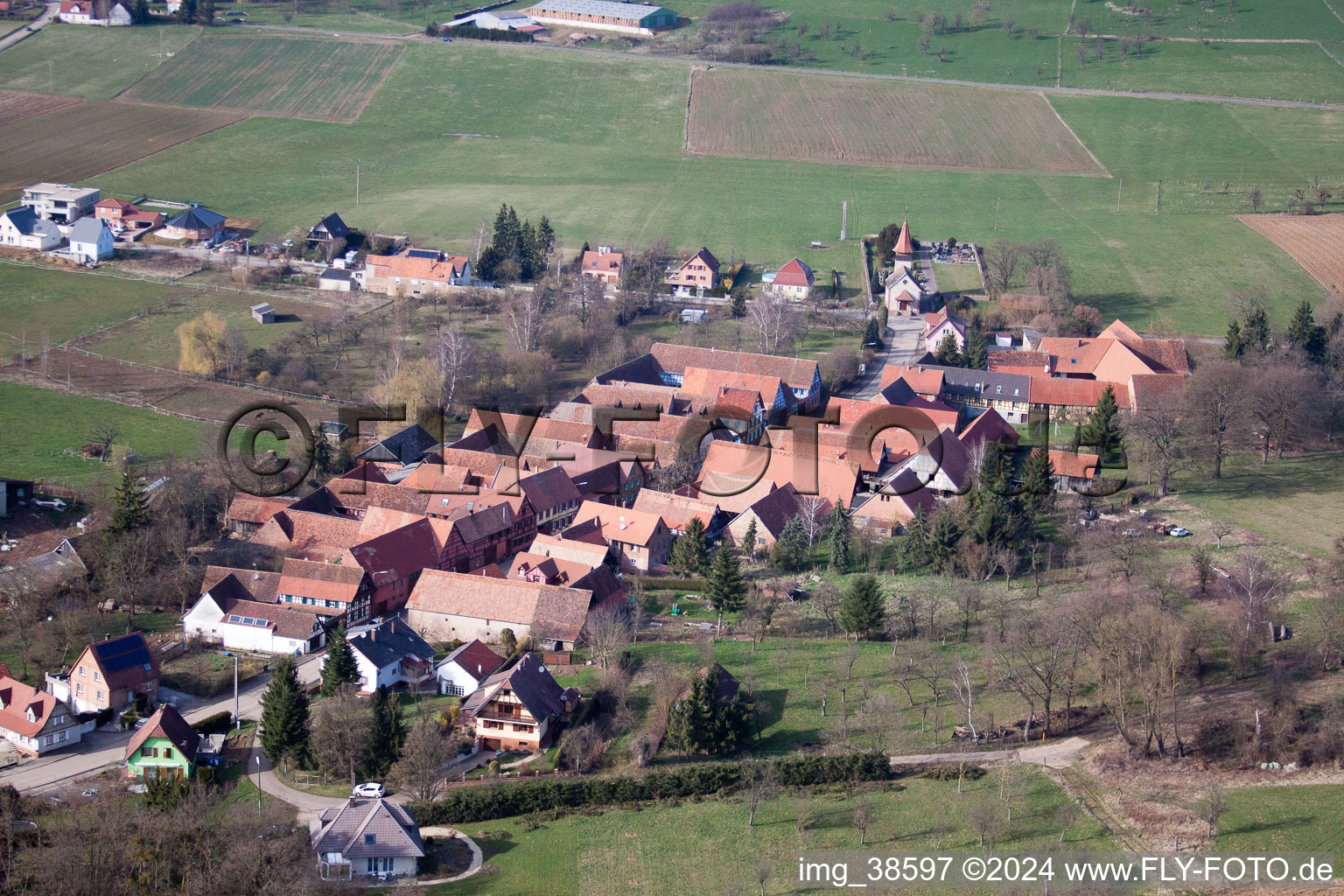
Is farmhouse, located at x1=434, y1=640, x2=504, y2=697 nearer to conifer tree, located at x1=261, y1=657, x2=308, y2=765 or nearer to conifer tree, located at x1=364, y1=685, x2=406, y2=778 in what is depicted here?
conifer tree, located at x1=364, y1=685, x2=406, y2=778

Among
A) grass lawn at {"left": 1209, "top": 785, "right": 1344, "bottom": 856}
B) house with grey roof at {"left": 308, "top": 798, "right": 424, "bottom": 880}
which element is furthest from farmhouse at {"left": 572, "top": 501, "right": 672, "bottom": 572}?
grass lawn at {"left": 1209, "top": 785, "right": 1344, "bottom": 856}

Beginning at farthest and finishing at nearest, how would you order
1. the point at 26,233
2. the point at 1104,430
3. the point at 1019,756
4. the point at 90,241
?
the point at 26,233, the point at 90,241, the point at 1104,430, the point at 1019,756

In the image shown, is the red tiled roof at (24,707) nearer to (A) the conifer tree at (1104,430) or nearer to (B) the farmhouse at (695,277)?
(A) the conifer tree at (1104,430)

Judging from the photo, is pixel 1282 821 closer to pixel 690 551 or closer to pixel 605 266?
pixel 690 551

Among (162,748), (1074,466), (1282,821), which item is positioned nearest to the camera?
(1282,821)

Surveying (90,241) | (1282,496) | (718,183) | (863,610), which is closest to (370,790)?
(863,610)

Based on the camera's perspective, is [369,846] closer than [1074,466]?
Yes

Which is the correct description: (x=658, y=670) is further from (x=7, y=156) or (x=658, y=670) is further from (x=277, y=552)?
(x=7, y=156)
